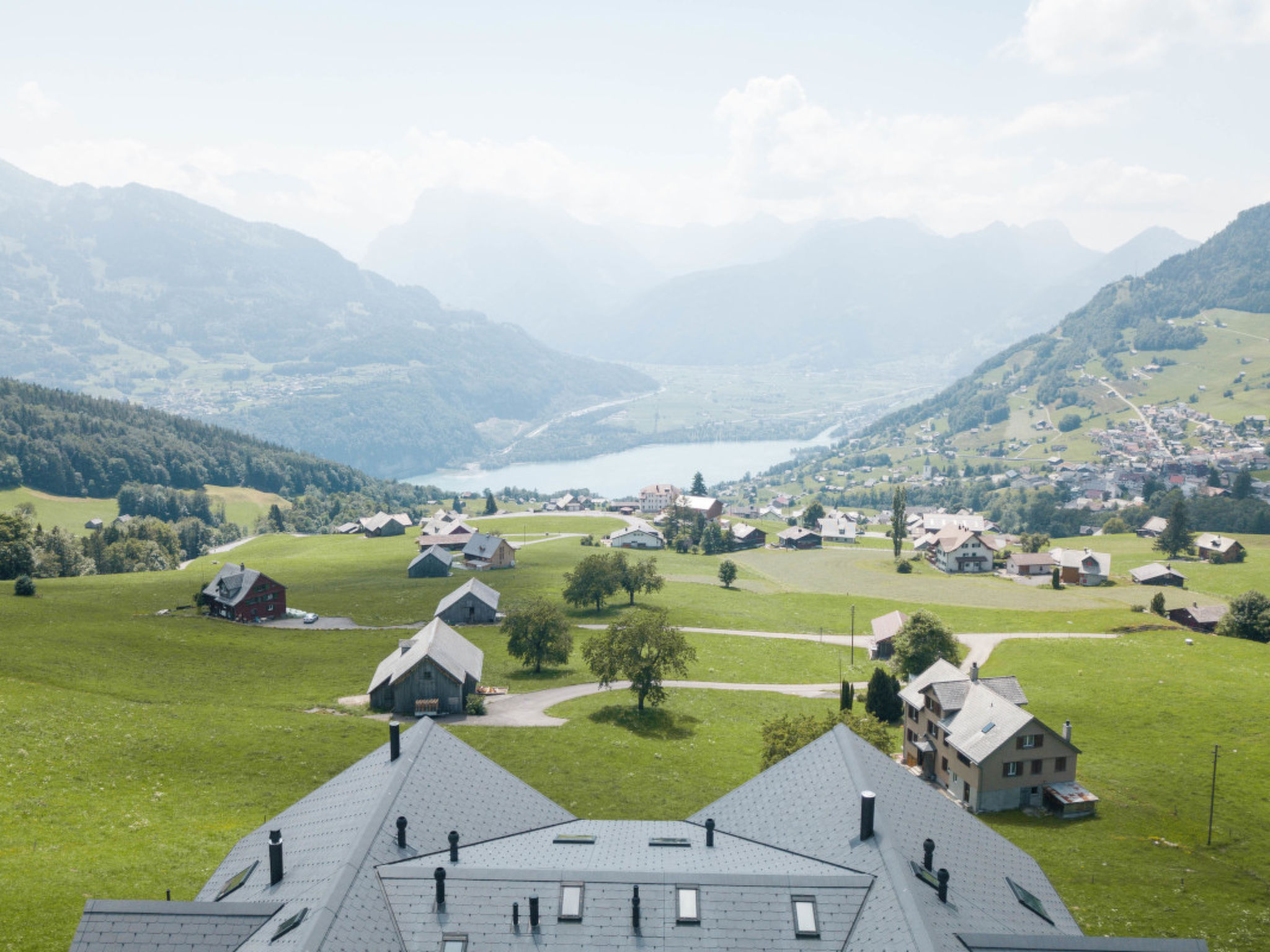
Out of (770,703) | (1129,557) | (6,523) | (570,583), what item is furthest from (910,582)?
(6,523)

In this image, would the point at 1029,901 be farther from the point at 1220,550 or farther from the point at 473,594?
the point at 1220,550

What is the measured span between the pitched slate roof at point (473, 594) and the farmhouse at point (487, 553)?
3291 cm

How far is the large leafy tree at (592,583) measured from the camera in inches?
4225

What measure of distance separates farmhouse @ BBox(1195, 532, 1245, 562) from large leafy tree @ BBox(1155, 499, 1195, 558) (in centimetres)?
229

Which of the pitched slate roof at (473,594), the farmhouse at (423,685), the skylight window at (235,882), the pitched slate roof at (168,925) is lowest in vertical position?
the farmhouse at (423,685)

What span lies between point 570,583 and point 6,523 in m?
75.7

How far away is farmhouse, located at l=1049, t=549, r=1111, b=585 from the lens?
448 ft

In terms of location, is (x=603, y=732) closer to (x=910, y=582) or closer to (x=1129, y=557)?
(x=910, y=582)

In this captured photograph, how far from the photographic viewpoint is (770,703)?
241ft

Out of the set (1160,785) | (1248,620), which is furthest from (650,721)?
(1248,620)

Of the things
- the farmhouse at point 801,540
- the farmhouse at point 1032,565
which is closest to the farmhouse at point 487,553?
the farmhouse at point 801,540

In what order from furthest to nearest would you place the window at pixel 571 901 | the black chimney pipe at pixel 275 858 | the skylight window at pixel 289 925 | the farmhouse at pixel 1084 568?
the farmhouse at pixel 1084 568 < the black chimney pipe at pixel 275 858 < the window at pixel 571 901 < the skylight window at pixel 289 925

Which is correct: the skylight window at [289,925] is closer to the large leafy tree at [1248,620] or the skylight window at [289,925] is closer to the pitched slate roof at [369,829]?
the pitched slate roof at [369,829]

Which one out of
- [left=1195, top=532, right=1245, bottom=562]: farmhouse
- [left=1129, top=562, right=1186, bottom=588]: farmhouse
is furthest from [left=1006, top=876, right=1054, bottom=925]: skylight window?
[left=1195, top=532, right=1245, bottom=562]: farmhouse
